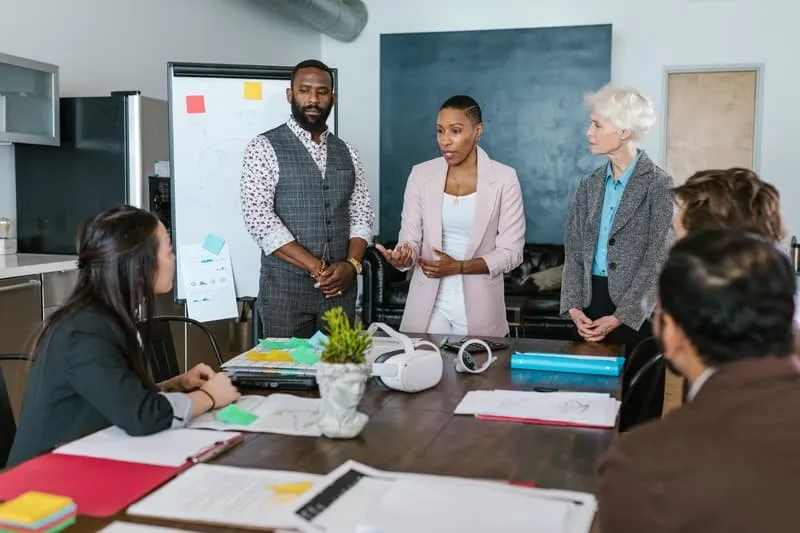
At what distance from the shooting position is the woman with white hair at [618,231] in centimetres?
283

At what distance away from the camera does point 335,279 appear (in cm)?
312

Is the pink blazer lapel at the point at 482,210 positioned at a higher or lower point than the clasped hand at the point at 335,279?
higher

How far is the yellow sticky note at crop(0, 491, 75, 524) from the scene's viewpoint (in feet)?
3.88

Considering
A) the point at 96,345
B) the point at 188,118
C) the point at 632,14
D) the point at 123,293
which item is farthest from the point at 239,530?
the point at 632,14

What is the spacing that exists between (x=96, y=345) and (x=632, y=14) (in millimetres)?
5854

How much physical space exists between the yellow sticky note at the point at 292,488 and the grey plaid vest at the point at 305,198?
1.80 metres

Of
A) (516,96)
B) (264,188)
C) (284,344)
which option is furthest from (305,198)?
(516,96)

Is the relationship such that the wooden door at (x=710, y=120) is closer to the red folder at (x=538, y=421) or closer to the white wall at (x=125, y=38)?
the white wall at (x=125, y=38)

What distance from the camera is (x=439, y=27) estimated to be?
6949 mm

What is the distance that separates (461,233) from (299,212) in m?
0.61

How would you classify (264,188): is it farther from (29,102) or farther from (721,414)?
(721,414)

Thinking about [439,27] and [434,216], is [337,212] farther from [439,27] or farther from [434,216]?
[439,27]

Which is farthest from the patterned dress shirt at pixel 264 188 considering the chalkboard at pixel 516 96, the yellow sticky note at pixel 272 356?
the chalkboard at pixel 516 96

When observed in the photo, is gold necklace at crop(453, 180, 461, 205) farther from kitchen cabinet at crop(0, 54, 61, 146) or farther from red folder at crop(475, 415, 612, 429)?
kitchen cabinet at crop(0, 54, 61, 146)
